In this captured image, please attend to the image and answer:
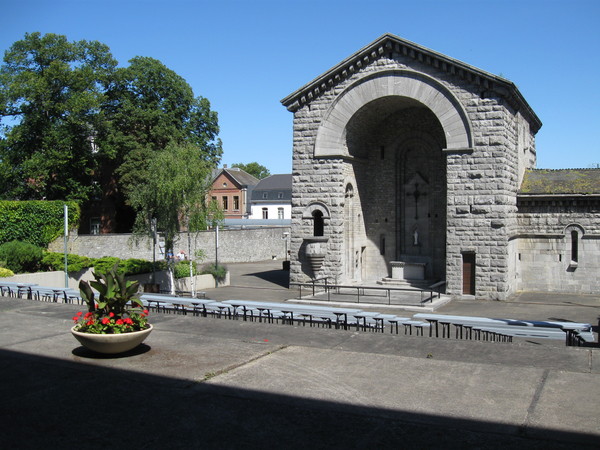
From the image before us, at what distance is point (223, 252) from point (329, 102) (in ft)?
64.7

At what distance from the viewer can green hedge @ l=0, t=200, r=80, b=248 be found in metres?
Result: 29.5

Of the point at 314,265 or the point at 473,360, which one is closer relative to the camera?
the point at 473,360

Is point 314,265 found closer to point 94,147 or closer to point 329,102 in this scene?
point 329,102

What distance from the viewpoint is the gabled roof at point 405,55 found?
21.6m

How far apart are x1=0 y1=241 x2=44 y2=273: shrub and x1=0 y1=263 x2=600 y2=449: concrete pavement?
13603 mm

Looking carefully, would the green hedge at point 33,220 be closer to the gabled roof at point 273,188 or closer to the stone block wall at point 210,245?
the stone block wall at point 210,245

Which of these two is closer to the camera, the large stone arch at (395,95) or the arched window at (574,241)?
the large stone arch at (395,95)

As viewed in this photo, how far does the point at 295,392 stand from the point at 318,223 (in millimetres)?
17591

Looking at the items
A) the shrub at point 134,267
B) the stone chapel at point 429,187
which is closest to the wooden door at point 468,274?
the stone chapel at point 429,187

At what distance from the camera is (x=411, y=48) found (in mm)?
22641

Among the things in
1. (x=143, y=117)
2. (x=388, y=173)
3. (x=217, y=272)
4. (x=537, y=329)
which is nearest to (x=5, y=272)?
(x=217, y=272)

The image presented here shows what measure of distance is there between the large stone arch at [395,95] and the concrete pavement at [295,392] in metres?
13.6

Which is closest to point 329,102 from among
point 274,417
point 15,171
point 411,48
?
point 411,48

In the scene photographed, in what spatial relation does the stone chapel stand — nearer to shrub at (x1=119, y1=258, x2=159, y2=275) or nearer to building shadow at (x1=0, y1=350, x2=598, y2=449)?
shrub at (x1=119, y1=258, x2=159, y2=275)
